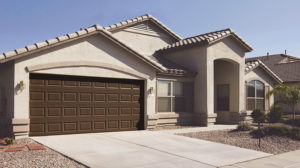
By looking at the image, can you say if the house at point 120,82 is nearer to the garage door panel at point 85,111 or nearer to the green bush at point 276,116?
the garage door panel at point 85,111

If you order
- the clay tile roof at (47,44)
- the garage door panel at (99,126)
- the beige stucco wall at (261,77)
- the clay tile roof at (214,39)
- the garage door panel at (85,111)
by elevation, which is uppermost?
the clay tile roof at (214,39)

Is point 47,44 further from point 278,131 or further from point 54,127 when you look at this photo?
point 278,131

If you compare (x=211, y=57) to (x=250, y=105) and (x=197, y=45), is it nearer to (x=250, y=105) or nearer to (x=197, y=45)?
(x=197, y=45)

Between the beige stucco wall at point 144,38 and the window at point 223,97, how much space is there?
17.3 ft

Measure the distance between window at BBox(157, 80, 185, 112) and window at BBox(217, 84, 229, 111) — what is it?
3.71 metres

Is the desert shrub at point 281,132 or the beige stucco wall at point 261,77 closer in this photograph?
the desert shrub at point 281,132

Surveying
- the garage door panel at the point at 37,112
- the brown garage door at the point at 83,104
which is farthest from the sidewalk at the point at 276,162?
the garage door panel at the point at 37,112

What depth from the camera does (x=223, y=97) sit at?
19688mm

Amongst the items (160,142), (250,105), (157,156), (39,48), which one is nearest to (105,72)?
(39,48)

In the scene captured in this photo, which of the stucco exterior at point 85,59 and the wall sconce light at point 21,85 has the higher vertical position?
the stucco exterior at point 85,59

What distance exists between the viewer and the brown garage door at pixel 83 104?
1169 centimetres

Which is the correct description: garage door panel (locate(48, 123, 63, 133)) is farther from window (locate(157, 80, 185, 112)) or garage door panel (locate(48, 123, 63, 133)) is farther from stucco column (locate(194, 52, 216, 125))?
stucco column (locate(194, 52, 216, 125))

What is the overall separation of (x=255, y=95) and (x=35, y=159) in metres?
17.2

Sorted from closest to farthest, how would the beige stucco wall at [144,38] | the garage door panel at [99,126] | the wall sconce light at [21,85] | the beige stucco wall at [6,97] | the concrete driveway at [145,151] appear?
the concrete driveway at [145,151], the wall sconce light at [21,85], the beige stucco wall at [6,97], the garage door panel at [99,126], the beige stucco wall at [144,38]
